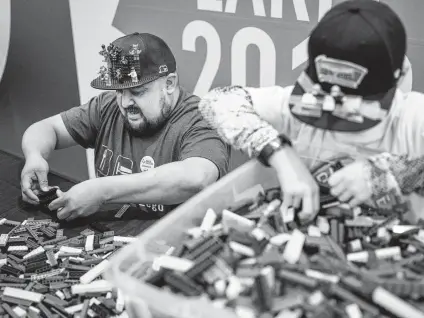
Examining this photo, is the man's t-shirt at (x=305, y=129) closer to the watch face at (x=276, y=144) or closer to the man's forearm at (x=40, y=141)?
the watch face at (x=276, y=144)

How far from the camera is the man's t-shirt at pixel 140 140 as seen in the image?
4.96 feet

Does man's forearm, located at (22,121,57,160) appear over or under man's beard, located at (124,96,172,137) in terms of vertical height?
under

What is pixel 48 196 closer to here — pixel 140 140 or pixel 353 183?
pixel 140 140

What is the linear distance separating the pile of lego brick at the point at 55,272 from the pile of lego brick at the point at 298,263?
0.29 metres

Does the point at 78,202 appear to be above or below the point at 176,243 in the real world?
below

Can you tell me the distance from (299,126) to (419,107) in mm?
212

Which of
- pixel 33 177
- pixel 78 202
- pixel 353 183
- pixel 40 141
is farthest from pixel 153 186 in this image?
pixel 353 183

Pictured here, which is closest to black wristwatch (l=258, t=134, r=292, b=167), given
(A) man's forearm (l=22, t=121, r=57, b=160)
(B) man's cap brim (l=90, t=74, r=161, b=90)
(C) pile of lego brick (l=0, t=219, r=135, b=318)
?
(C) pile of lego brick (l=0, t=219, r=135, b=318)

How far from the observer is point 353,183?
85 cm

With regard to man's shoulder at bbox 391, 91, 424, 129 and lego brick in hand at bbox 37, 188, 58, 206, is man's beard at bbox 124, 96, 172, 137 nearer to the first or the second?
lego brick in hand at bbox 37, 188, 58, 206

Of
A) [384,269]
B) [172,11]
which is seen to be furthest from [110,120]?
[384,269]

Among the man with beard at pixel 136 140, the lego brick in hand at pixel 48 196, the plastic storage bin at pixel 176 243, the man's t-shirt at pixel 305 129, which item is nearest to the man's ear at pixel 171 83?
the man with beard at pixel 136 140

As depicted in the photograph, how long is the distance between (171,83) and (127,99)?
0.49 feet

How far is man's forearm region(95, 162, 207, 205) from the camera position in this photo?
4.59 feet
